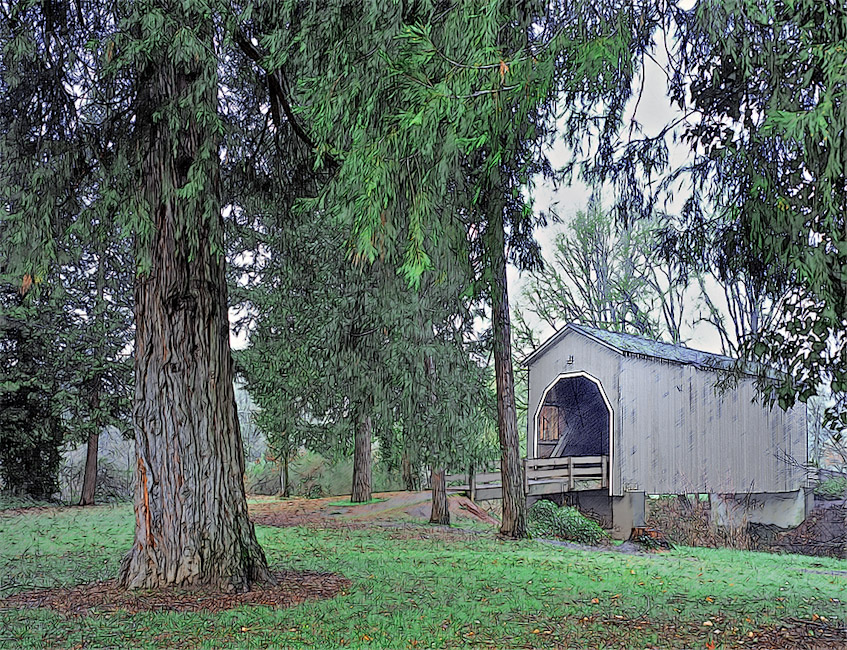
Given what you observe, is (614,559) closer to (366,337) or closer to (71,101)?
(366,337)

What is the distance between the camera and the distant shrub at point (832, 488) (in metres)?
5.06

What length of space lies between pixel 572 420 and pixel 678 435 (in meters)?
1.51

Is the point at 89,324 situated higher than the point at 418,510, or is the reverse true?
the point at 89,324

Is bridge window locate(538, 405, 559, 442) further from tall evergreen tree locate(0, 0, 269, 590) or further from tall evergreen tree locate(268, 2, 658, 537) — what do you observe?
tall evergreen tree locate(268, 2, 658, 537)

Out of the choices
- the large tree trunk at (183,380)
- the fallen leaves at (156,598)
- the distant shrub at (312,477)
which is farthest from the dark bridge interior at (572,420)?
the large tree trunk at (183,380)

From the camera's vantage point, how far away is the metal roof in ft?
17.5

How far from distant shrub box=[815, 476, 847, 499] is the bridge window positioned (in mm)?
2370

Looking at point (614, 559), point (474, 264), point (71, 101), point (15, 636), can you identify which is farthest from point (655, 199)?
point (15, 636)

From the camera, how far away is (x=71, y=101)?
12.3ft

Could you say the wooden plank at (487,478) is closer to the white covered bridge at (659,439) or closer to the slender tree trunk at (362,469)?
the white covered bridge at (659,439)

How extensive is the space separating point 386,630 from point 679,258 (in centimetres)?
262

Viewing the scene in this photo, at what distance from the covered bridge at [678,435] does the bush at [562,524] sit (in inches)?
5.5

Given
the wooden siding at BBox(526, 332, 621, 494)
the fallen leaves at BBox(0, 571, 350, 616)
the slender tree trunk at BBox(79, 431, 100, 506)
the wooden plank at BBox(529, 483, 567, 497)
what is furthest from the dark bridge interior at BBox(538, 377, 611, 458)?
the slender tree trunk at BBox(79, 431, 100, 506)

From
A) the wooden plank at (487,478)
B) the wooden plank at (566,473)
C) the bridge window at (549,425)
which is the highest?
the bridge window at (549,425)
